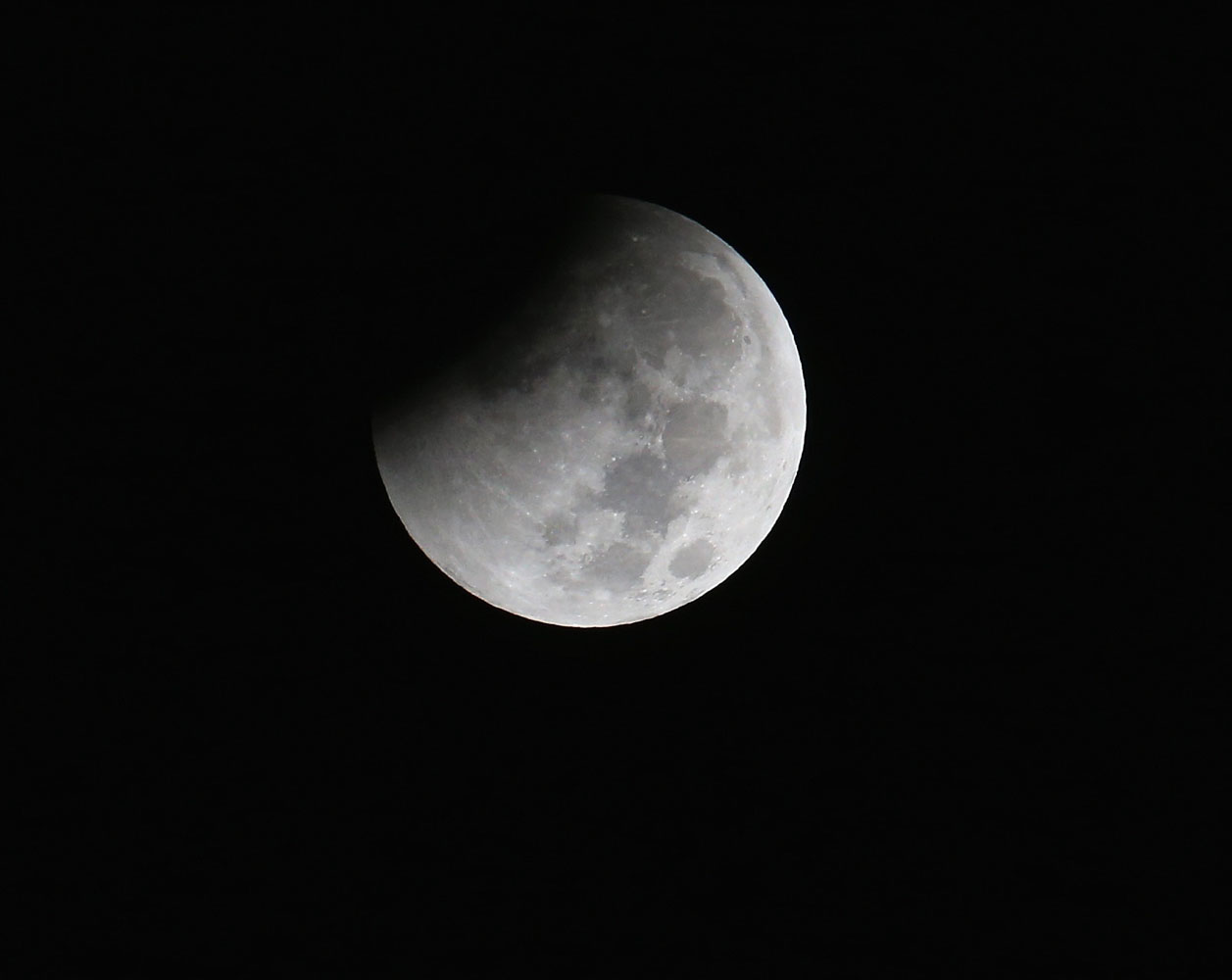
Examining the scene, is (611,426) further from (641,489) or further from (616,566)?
(616,566)

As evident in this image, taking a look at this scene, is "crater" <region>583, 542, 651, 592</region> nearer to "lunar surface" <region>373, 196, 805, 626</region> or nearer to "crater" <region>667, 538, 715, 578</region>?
"lunar surface" <region>373, 196, 805, 626</region>

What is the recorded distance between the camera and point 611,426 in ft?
10.2

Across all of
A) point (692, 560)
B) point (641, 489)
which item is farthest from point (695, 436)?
point (692, 560)

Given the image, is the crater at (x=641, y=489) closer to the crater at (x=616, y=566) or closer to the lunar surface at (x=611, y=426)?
the lunar surface at (x=611, y=426)

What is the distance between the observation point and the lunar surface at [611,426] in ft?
10.2

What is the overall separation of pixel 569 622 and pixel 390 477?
A: 1.01 metres

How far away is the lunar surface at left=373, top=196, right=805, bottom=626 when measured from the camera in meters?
3.11

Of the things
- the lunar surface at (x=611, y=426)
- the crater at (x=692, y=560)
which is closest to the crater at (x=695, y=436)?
the lunar surface at (x=611, y=426)

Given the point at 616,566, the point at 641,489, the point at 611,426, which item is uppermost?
the point at 611,426

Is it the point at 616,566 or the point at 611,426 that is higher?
the point at 611,426

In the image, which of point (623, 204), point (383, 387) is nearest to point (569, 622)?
point (383, 387)

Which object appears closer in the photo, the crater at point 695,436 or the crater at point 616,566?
the crater at point 695,436

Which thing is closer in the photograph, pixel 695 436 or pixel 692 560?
pixel 695 436

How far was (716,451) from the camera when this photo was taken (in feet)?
10.6
